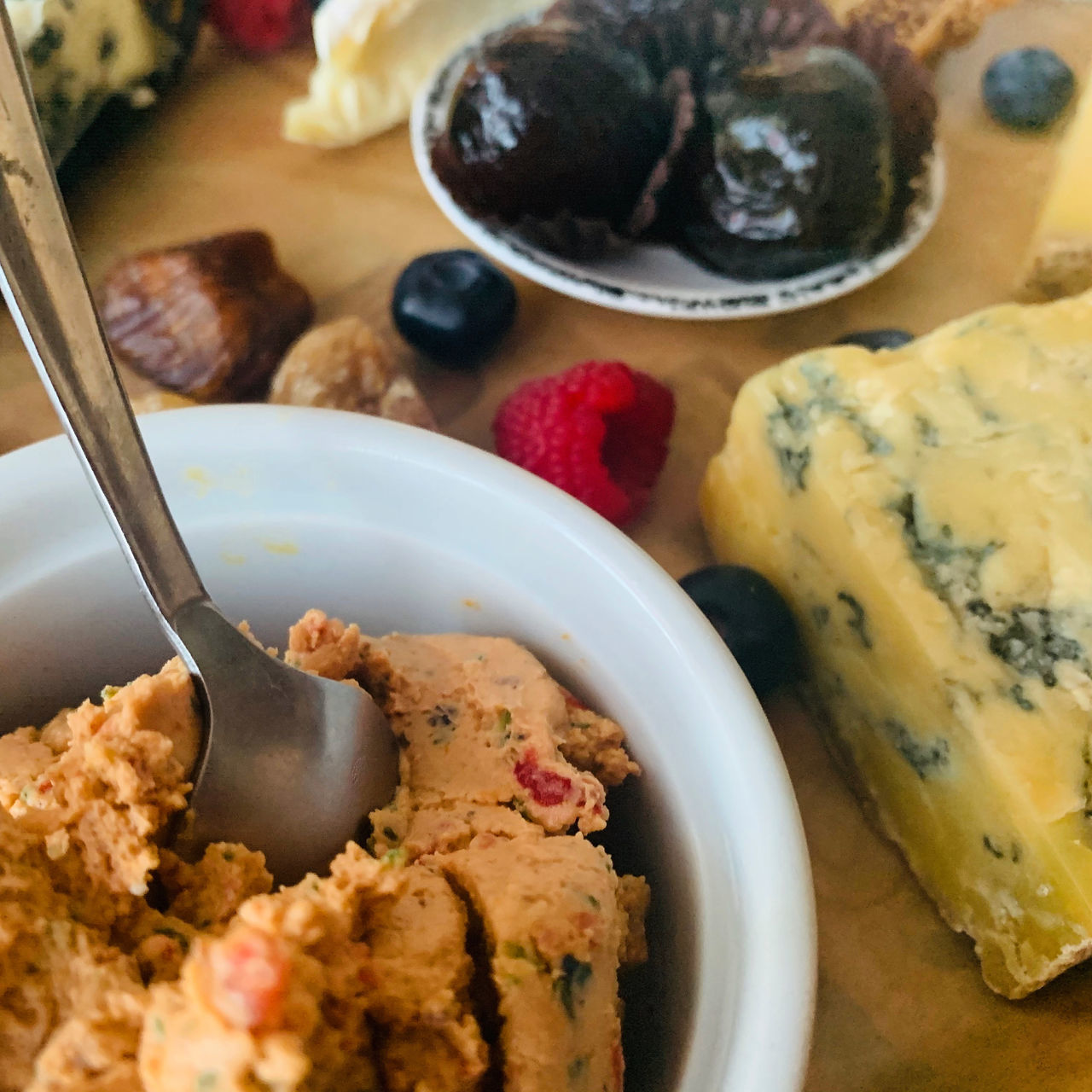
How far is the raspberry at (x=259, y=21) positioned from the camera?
1241 mm

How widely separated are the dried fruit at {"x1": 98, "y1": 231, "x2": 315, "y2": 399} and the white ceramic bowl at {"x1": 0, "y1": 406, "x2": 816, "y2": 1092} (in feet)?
1.15

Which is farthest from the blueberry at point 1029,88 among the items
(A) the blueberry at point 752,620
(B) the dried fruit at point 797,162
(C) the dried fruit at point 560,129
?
(A) the blueberry at point 752,620

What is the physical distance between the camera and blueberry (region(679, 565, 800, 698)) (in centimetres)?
70

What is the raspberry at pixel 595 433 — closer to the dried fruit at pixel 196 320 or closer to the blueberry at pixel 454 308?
the blueberry at pixel 454 308

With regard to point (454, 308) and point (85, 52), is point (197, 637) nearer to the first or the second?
point (454, 308)

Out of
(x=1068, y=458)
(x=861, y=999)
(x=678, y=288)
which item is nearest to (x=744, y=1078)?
(x=861, y=999)

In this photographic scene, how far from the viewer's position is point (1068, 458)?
626 millimetres

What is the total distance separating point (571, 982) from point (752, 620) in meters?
0.34

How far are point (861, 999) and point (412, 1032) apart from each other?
374 mm

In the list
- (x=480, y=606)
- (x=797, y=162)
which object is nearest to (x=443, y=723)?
(x=480, y=606)

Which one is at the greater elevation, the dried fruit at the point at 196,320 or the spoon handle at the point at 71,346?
the spoon handle at the point at 71,346

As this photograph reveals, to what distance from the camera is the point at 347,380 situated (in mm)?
879

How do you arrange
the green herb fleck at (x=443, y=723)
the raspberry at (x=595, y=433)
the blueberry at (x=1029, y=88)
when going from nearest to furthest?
1. the green herb fleck at (x=443, y=723)
2. the raspberry at (x=595, y=433)
3. the blueberry at (x=1029, y=88)

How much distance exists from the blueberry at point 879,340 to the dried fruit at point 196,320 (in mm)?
577
